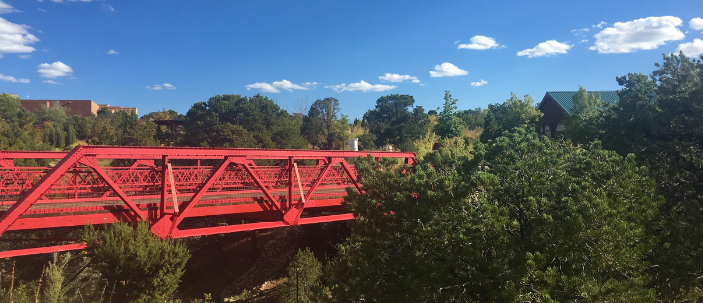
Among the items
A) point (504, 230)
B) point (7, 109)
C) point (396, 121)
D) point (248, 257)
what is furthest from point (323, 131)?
point (504, 230)

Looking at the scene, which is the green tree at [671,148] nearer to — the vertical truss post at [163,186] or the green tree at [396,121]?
Answer: the vertical truss post at [163,186]

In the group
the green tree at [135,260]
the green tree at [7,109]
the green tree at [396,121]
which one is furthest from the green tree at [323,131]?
the green tree at [135,260]

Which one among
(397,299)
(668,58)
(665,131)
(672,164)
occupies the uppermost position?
(668,58)

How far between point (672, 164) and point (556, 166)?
632cm

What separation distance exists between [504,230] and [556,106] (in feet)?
121

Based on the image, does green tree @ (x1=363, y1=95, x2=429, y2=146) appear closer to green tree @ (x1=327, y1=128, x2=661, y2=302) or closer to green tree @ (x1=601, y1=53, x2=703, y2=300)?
green tree @ (x1=601, y1=53, x2=703, y2=300)

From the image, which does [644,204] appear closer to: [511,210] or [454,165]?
[511,210]

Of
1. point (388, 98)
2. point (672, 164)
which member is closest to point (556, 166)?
point (672, 164)

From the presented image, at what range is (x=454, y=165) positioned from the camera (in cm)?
800

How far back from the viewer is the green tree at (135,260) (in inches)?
362

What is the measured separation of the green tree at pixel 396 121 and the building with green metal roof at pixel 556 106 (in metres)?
14.3

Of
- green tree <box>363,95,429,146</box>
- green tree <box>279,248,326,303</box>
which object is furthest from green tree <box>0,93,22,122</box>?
green tree <box>279,248,326,303</box>

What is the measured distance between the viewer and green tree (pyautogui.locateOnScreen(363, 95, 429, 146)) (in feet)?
171

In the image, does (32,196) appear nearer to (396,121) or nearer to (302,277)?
(302,277)
